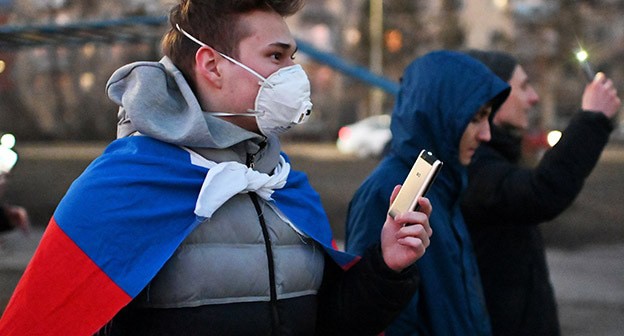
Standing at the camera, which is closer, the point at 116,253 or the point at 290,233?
the point at 116,253

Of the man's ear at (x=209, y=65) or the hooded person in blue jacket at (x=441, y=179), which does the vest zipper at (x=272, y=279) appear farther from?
the hooded person in blue jacket at (x=441, y=179)

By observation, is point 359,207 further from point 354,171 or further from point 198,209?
point 354,171

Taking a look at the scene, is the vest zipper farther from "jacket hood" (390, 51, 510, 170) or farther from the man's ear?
"jacket hood" (390, 51, 510, 170)

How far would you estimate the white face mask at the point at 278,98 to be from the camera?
2.21 meters

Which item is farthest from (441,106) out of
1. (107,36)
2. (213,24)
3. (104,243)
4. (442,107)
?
(107,36)

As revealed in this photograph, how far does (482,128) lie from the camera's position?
326 centimetres

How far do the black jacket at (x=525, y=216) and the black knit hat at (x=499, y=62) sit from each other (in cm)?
46

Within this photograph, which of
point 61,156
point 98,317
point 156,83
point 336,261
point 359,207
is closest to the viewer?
point 98,317

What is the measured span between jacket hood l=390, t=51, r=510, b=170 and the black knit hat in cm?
59

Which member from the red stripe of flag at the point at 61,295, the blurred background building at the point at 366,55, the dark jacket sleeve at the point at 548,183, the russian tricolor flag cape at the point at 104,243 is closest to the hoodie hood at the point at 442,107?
the dark jacket sleeve at the point at 548,183

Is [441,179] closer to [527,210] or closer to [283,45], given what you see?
[527,210]

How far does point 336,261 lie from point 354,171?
21.9m

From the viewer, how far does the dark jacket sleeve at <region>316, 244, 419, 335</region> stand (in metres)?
2.30

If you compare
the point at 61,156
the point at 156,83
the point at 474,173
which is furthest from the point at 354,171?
the point at 156,83
